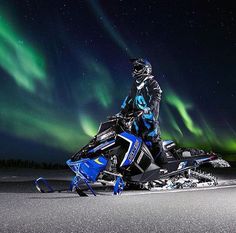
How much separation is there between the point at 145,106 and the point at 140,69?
0.81 m

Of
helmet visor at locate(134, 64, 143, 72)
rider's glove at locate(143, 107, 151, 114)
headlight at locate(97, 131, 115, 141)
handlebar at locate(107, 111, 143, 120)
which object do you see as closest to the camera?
headlight at locate(97, 131, 115, 141)

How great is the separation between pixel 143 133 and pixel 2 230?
4.44m

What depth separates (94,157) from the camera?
7.86 meters

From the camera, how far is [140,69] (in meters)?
8.95

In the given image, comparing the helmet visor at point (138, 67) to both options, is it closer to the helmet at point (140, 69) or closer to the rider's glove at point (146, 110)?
the helmet at point (140, 69)

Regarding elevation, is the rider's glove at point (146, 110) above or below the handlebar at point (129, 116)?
above

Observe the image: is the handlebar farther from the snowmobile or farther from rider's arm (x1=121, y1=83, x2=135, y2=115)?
rider's arm (x1=121, y1=83, x2=135, y2=115)

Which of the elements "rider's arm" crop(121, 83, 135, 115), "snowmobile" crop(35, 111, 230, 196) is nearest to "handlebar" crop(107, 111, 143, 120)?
"snowmobile" crop(35, 111, 230, 196)

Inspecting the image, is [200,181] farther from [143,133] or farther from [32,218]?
[32,218]

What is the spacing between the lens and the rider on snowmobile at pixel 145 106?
865 cm

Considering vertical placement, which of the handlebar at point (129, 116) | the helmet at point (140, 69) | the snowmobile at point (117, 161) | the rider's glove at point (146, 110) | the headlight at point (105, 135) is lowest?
the snowmobile at point (117, 161)

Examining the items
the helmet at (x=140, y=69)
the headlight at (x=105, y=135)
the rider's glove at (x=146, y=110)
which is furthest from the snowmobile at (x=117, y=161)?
the helmet at (x=140, y=69)

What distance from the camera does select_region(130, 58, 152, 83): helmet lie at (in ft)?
29.3

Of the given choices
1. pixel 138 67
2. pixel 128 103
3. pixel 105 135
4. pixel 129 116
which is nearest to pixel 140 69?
pixel 138 67
